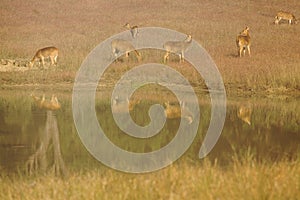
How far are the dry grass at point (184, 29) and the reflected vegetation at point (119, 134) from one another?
15.4ft

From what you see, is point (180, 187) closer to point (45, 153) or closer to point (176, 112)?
point (45, 153)

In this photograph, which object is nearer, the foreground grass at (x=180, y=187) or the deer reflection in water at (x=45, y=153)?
the foreground grass at (x=180, y=187)

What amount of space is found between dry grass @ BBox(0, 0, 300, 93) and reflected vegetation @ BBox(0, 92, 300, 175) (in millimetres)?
4695

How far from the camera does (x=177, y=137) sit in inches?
598

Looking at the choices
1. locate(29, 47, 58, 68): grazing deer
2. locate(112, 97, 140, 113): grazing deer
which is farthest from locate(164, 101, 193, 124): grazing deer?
locate(29, 47, 58, 68): grazing deer

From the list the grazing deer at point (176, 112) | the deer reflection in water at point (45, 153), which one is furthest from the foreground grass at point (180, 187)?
the grazing deer at point (176, 112)

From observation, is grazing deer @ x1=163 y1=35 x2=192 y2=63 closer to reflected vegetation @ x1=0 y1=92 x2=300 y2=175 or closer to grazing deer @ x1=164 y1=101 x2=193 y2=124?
reflected vegetation @ x1=0 y1=92 x2=300 y2=175

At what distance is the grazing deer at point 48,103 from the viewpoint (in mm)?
20941

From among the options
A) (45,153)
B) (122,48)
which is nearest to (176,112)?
(45,153)

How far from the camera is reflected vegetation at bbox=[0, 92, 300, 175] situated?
1253 cm

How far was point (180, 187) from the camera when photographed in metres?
8.58

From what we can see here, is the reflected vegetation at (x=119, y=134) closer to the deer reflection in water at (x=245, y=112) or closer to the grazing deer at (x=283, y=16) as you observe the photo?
the deer reflection in water at (x=245, y=112)

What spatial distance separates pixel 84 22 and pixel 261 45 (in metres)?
12.8

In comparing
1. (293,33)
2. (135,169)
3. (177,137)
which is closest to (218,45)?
(293,33)
